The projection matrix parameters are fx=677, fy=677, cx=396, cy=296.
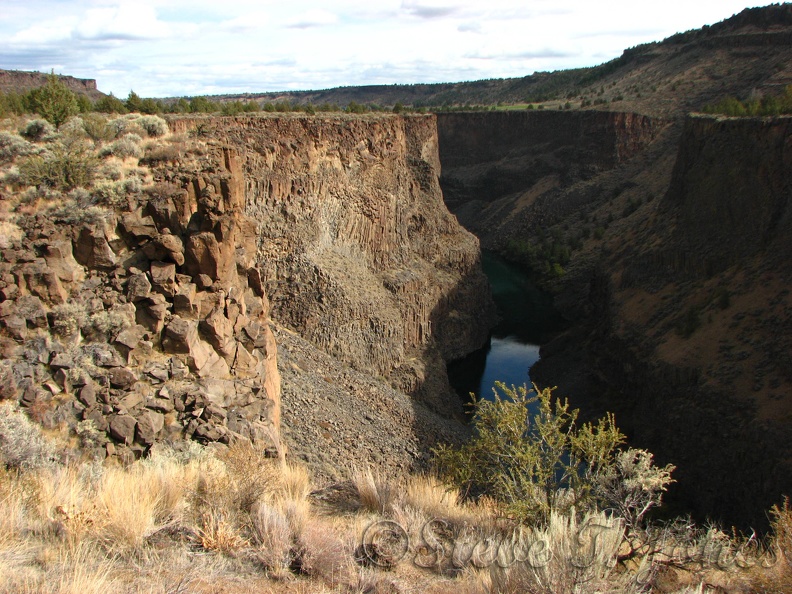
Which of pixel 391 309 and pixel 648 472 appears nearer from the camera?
pixel 648 472

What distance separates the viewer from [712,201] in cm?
3766

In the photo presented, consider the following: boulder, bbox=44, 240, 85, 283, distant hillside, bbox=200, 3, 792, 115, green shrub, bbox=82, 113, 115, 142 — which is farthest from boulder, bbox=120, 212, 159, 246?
distant hillside, bbox=200, 3, 792, 115

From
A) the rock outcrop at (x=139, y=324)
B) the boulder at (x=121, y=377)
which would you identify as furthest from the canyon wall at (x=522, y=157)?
the boulder at (x=121, y=377)

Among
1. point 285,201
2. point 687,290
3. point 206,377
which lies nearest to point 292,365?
point 285,201

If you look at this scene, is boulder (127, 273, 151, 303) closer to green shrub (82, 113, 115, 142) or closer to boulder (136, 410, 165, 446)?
boulder (136, 410, 165, 446)

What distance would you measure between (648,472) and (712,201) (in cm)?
3106

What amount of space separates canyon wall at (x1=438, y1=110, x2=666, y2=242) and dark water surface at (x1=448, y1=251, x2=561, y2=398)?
10857 millimetres

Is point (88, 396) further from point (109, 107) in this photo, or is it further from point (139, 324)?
point (109, 107)

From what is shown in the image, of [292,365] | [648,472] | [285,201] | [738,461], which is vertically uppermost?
[285,201]

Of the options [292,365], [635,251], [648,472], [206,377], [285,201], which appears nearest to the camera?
[648,472]

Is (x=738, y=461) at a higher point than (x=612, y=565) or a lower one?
lower

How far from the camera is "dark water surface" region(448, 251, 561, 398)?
41.7 metres

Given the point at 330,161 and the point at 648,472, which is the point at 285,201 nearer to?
the point at 330,161

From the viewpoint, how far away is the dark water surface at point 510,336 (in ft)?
137
